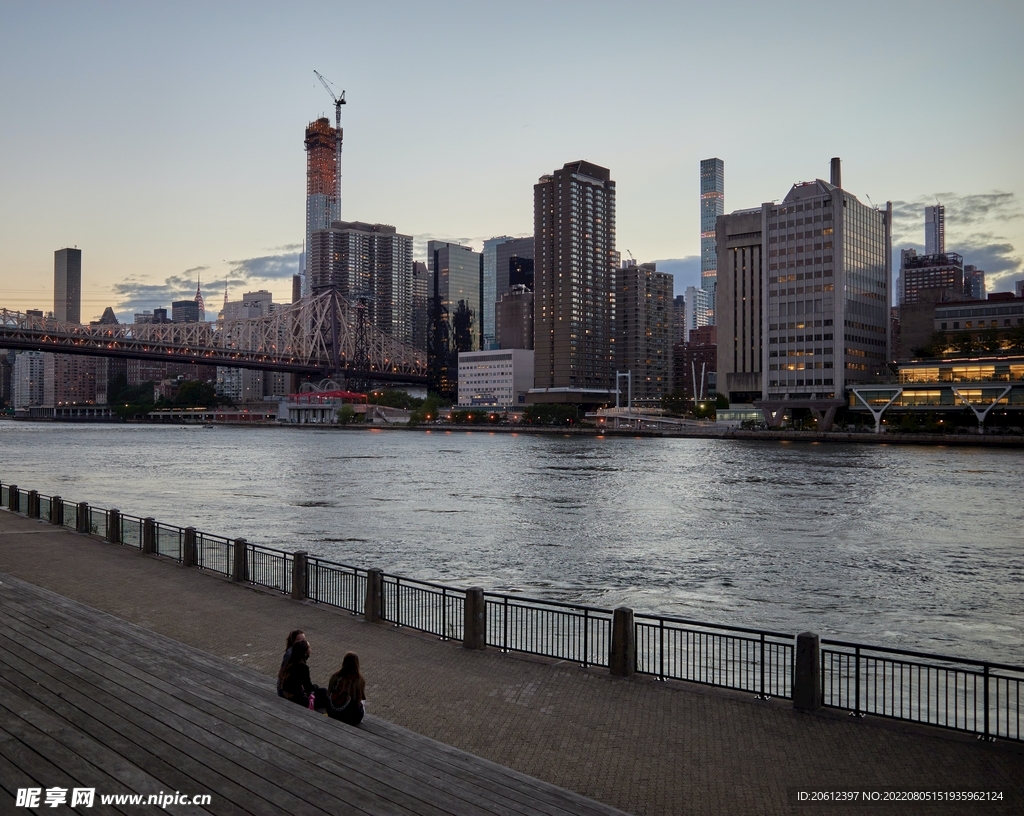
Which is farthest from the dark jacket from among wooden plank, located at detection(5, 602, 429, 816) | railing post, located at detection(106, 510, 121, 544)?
railing post, located at detection(106, 510, 121, 544)

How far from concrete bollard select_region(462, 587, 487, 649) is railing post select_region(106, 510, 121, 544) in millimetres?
15992

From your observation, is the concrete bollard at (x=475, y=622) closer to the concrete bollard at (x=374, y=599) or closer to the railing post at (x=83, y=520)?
the concrete bollard at (x=374, y=599)

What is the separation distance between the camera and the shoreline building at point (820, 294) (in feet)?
570

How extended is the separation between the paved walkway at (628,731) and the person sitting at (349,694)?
146 centimetres

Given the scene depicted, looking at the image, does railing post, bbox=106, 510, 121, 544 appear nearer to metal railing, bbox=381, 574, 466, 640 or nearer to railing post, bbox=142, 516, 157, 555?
railing post, bbox=142, 516, 157, 555

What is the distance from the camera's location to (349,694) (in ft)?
31.1

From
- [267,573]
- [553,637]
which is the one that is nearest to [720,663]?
[553,637]

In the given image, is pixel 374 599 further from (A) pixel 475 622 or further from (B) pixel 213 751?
(B) pixel 213 751

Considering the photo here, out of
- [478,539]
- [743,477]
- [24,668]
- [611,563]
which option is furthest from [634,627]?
[743,477]

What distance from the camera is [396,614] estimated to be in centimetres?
1648

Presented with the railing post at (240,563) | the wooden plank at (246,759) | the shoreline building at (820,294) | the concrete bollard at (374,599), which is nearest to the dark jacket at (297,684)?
the wooden plank at (246,759)

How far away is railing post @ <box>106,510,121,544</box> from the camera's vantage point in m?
25.9

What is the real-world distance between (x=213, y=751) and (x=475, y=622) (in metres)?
7.67

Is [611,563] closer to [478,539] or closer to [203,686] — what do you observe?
[478,539]
